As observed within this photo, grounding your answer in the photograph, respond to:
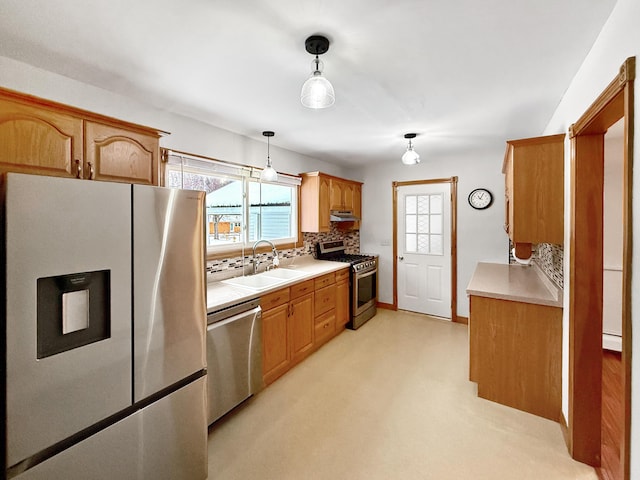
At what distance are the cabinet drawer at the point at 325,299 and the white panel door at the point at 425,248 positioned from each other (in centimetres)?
159

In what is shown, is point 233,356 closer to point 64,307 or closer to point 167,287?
point 167,287

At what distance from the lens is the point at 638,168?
40.4 inches

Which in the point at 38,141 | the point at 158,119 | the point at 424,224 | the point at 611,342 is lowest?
the point at 611,342

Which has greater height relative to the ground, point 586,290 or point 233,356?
point 586,290

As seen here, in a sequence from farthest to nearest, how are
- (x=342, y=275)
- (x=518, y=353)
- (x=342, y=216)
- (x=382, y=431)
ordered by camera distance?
(x=342, y=216) < (x=342, y=275) < (x=518, y=353) < (x=382, y=431)

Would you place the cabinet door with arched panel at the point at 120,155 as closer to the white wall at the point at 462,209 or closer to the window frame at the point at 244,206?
the window frame at the point at 244,206

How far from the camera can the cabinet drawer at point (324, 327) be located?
3275 mm

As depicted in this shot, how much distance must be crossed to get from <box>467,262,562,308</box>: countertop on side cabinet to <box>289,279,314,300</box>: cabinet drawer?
149 cm

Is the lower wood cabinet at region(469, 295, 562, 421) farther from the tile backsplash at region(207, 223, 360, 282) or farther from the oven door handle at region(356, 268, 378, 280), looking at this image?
the tile backsplash at region(207, 223, 360, 282)

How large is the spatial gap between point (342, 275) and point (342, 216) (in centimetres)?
98

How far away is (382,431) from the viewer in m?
2.07

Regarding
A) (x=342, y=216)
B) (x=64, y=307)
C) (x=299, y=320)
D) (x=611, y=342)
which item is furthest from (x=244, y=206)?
(x=611, y=342)

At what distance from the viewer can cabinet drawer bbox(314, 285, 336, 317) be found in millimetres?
3268

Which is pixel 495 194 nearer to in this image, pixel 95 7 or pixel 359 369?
pixel 359 369
